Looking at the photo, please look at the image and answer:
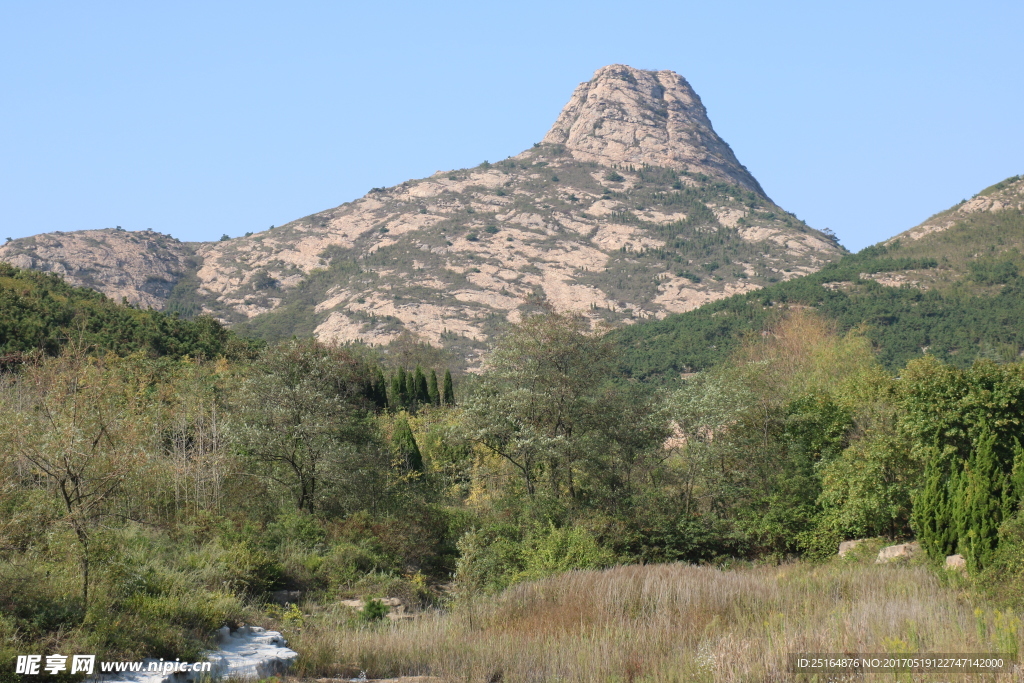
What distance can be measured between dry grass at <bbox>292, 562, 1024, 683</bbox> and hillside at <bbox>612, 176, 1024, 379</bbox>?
5288 centimetres

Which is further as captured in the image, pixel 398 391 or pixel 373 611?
pixel 398 391

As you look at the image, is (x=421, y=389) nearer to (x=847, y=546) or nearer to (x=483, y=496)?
(x=483, y=496)

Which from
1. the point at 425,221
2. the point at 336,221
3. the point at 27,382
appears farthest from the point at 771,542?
the point at 336,221

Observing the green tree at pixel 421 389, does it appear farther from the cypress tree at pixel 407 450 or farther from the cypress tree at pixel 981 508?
the cypress tree at pixel 981 508

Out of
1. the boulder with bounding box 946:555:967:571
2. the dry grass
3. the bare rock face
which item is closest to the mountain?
the bare rock face

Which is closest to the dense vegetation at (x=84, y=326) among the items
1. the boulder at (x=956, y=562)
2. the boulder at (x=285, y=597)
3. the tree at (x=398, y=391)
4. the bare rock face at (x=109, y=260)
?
the tree at (x=398, y=391)

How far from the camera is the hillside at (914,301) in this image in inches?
2694

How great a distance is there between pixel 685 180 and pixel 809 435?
155 metres

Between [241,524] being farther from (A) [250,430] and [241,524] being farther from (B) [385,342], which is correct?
(B) [385,342]

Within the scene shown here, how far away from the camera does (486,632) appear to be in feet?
33.1

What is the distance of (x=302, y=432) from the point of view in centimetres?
1916

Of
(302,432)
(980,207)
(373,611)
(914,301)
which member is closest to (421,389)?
(302,432)

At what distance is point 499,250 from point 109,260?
6893 cm

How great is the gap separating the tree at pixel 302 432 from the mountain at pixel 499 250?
3279 inches
